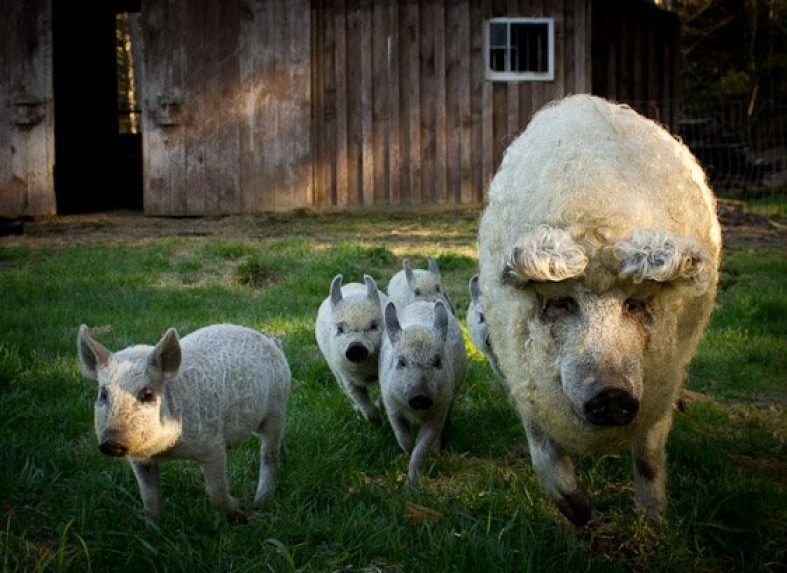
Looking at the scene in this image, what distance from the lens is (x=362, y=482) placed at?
517 cm

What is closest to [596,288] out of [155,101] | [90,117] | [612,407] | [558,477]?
[612,407]

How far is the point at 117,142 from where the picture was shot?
21281 millimetres

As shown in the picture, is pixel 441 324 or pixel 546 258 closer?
pixel 546 258

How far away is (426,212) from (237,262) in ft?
17.6

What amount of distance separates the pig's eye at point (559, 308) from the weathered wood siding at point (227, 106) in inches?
478

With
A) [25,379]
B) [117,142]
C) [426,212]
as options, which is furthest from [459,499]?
[117,142]

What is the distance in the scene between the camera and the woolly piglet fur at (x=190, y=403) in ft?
13.2

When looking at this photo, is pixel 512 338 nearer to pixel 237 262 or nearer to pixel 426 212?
pixel 237 262

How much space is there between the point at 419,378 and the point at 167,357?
5.65 ft

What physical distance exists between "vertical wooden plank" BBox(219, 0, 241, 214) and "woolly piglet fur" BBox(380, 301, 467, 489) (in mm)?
10344

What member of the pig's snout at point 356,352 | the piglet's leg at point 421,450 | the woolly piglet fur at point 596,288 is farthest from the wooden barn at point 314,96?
the woolly piglet fur at point 596,288

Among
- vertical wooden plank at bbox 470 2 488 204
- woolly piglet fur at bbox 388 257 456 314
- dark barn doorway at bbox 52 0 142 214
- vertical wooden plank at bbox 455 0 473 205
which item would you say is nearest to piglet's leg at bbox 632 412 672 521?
woolly piglet fur at bbox 388 257 456 314

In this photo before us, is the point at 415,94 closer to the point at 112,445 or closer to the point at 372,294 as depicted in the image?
the point at 372,294

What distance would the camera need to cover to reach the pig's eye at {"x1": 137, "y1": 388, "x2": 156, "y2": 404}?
4078mm
